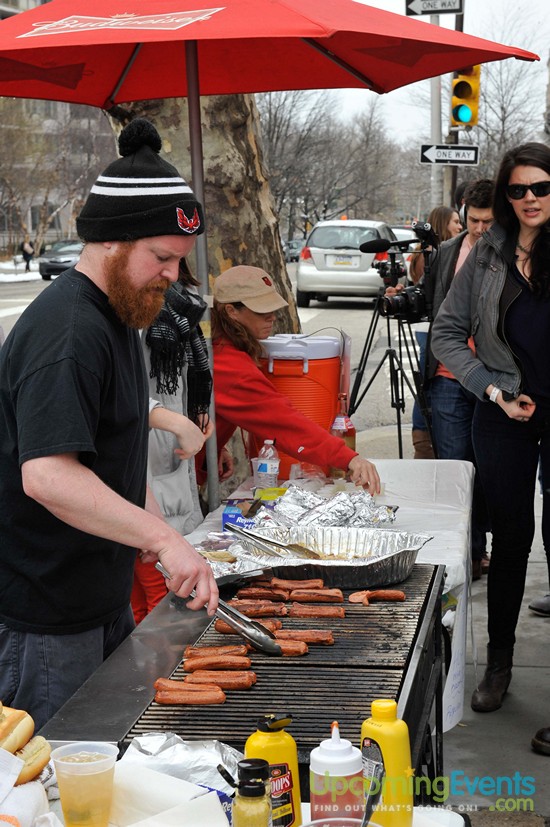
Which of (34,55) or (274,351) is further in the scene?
(274,351)

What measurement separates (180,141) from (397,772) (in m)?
5.81

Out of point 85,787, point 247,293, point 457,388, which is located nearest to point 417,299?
point 457,388

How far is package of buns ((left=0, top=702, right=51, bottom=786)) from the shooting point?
5.89ft

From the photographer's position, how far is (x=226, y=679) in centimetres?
238

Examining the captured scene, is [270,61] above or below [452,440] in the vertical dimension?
above

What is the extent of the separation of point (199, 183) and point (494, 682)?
257 cm

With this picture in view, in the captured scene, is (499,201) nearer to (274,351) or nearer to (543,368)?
(543,368)

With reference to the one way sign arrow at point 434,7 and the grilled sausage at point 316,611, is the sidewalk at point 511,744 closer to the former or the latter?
the grilled sausage at point 316,611

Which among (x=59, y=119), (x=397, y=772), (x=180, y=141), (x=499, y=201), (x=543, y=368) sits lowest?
(x=397, y=772)

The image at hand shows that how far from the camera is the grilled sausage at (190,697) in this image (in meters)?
2.29

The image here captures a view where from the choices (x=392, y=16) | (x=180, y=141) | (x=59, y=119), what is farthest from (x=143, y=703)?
(x=59, y=119)

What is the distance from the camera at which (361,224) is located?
22391mm

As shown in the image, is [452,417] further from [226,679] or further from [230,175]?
[226,679]

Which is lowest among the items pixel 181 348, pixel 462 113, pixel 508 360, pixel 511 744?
pixel 511 744
